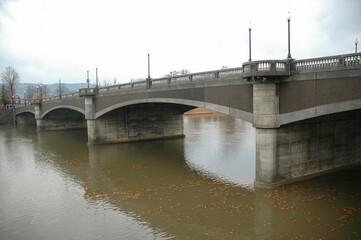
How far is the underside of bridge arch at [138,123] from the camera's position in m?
31.8

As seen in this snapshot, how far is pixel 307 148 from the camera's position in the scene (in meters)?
15.7

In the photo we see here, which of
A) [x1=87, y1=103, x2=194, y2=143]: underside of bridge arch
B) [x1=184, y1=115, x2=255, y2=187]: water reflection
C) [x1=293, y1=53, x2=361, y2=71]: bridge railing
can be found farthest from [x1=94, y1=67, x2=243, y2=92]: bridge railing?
[x1=184, y1=115, x2=255, y2=187]: water reflection

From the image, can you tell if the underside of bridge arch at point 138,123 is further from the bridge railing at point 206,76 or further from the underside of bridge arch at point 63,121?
the underside of bridge arch at point 63,121

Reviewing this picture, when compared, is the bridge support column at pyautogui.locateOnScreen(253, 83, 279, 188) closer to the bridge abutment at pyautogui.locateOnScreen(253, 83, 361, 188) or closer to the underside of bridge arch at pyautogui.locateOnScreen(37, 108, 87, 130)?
the bridge abutment at pyautogui.locateOnScreen(253, 83, 361, 188)

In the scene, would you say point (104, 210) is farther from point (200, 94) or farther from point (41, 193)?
point (200, 94)

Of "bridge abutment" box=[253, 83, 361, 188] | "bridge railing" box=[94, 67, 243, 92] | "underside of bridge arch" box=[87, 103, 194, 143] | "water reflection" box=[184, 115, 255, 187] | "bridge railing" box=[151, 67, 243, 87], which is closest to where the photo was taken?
"bridge abutment" box=[253, 83, 361, 188]

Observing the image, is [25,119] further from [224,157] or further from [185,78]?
[224,157]

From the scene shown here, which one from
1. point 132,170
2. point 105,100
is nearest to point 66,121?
point 105,100

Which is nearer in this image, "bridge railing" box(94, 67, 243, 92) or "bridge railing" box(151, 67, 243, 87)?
"bridge railing" box(151, 67, 243, 87)

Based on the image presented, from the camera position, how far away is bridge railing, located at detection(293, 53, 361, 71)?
11.7m

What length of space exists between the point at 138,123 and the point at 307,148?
828 inches

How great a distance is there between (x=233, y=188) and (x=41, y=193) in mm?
10600

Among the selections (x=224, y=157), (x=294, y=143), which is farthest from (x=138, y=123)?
(x=294, y=143)

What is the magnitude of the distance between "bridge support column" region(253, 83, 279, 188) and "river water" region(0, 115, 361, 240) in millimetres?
927
